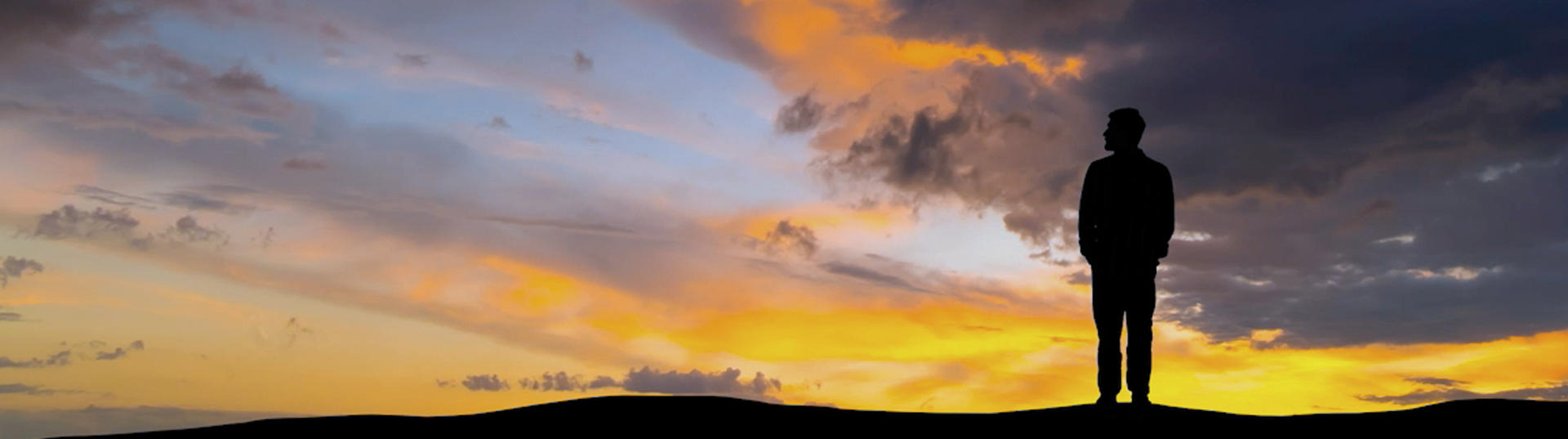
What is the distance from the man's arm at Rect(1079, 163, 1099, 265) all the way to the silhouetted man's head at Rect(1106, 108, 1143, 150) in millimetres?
384

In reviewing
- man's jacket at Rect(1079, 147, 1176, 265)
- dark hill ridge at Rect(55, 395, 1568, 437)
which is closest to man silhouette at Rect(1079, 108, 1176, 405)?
man's jacket at Rect(1079, 147, 1176, 265)

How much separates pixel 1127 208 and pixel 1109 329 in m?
1.40

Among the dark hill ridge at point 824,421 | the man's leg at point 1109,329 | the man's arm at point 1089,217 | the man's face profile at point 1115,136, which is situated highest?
the man's face profile at point 1115,136

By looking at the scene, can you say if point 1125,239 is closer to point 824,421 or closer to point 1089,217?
point 1089,217

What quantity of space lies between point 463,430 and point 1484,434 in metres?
10.6

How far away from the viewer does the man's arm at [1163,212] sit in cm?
1577

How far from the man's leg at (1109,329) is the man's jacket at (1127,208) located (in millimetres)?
226

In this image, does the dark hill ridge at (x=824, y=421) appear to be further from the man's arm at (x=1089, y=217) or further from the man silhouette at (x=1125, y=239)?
the man's arm at (x=1089, y=217)

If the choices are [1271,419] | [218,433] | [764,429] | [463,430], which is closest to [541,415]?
[463,430]

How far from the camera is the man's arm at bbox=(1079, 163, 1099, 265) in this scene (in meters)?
15.9

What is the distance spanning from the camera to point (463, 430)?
15.1m

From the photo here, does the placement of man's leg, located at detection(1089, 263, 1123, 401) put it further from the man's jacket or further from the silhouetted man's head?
the silhouetted man's head

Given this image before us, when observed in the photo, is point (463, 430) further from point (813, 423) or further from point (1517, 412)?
point (1517, 412)

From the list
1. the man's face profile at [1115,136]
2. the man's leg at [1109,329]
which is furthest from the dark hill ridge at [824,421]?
the man's face profile at [1115,136]
